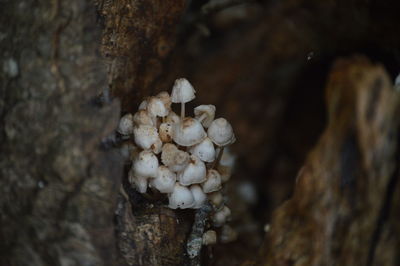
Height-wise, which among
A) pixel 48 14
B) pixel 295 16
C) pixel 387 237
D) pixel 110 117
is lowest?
pixel 387 237

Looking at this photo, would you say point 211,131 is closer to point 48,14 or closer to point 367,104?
point 367,104

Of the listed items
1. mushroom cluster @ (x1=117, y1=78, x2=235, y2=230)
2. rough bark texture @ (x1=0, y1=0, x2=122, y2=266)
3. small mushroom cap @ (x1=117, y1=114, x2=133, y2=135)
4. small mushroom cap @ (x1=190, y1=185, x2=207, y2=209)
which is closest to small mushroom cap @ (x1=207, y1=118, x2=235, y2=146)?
mushroom cluster @ (x1=117, y1=78, x2=235, y2=230)

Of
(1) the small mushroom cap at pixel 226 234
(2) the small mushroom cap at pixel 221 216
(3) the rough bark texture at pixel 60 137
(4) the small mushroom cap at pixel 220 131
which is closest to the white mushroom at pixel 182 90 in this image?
(4) the small mushroom cap at pixel 220 131

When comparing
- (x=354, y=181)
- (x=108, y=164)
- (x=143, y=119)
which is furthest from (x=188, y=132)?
(x=354, y=181)

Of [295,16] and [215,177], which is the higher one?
[295,16]

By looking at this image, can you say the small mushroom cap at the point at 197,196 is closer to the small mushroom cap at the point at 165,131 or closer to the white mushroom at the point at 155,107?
the small mushroom cap at the point at 165,131

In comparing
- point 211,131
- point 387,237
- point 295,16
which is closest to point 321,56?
point 295,16
